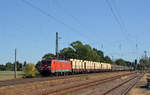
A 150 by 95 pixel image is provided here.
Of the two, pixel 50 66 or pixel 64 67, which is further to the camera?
pixel 64 67

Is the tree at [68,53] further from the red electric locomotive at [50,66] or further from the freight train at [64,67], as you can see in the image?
the red electric locomotive at [50,66]

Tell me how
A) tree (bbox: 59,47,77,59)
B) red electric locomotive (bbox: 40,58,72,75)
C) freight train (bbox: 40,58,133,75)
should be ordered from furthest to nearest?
tree (bbox: 59,47,77,59), freight train (bbox: 40,58,133,75), red electric locomotive (bbox: 40,58,72,75)

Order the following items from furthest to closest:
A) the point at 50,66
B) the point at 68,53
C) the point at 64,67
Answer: the point at 68,53, the point at 64,67, the point at 50,66

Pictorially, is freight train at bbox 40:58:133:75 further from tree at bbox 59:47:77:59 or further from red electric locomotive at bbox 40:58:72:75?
tree at bbox 59:47:77:59

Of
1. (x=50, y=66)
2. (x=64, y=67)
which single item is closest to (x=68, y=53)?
(x=64, y=67)

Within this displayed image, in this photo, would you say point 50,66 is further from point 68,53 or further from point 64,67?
point 68,53

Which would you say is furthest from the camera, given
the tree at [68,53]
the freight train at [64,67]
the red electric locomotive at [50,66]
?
the tree at [68,53]

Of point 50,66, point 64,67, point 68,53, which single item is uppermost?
point 68,53

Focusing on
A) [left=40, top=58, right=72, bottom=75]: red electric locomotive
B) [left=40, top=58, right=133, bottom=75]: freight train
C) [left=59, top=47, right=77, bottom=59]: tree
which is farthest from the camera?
[left=59, top=47, right=77, bottom=59]: tree

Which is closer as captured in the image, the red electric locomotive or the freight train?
the red electric locomotive

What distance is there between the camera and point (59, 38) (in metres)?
56.5

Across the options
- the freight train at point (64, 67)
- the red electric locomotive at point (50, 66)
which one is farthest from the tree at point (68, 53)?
the red electric locomotive at point (50, 66)

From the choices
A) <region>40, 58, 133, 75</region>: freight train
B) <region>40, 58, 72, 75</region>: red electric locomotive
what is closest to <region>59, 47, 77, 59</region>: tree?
<region>40, 58, 133, 75</region>: freight train

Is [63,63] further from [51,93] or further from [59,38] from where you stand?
[51,93]
